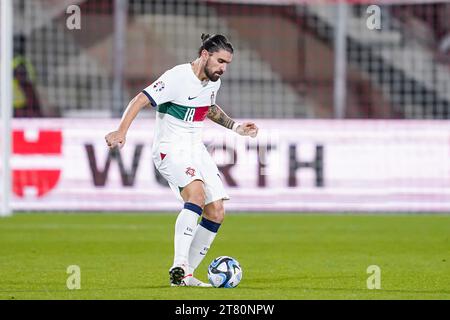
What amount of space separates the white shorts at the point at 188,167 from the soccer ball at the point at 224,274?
522 millimetres

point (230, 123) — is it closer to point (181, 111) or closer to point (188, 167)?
point (181, 111)

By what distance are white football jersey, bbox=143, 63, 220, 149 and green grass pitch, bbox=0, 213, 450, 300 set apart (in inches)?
43.7

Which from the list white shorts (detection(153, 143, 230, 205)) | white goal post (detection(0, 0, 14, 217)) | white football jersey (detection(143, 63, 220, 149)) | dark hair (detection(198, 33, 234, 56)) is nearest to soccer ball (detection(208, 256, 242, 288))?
white shorts (detection(153, 143, 230, 205))

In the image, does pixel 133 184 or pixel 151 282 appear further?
pixel 133 184

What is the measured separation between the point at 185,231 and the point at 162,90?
1.04 m

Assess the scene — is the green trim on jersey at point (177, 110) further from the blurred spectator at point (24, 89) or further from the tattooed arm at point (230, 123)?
the blurred spectator at point (24, 89)

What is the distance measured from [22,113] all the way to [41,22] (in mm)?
2748

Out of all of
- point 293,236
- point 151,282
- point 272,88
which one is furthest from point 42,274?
point 272,88

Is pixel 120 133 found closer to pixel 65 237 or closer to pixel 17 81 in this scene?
pixel 65 237

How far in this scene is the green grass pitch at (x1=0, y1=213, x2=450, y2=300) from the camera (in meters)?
8.81

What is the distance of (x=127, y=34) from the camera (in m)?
23.8

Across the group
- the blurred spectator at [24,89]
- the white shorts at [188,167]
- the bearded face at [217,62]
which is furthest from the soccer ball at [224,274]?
the blurred spectator at [24,89]

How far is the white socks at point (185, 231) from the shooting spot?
9109 millimetres

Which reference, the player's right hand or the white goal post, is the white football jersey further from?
the white goal post
